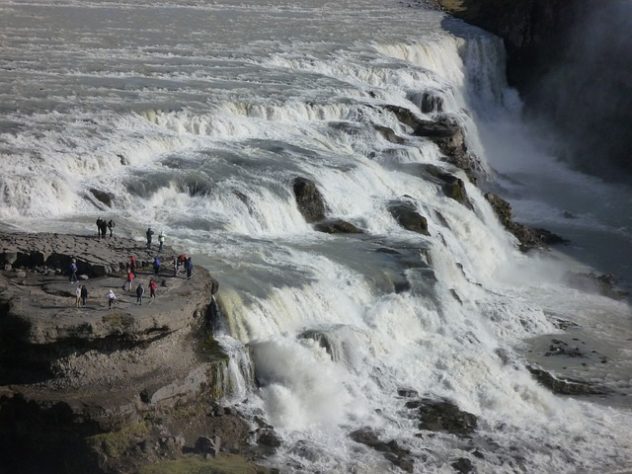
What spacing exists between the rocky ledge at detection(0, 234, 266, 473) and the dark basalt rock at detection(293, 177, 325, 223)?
30.5 feet

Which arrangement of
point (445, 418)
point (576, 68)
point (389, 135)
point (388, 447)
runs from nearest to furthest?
point (388, 447)
point (445, 418)
point (389, 135)
point (576, 68)

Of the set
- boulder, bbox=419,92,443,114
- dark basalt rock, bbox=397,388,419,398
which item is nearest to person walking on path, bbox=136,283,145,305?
dark basalt rock, bbox=397,388,419,398

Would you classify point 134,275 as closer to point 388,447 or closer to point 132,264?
point 132,264

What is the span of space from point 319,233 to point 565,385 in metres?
9.15

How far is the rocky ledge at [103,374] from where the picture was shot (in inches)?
761

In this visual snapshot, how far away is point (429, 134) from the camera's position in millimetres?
42625

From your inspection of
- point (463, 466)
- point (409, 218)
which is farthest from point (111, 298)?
point (409, 218)

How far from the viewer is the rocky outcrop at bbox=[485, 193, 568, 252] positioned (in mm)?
39250

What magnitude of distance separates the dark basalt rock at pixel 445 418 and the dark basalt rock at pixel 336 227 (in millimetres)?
8632

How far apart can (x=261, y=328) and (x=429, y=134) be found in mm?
21018

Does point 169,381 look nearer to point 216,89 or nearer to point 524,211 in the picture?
point 216,89

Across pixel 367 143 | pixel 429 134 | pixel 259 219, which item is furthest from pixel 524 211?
pixel 259 219

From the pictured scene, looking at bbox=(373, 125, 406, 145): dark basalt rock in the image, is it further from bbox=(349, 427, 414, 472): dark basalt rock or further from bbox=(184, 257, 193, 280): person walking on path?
bbox=(349, 427, 414, 472): dark basalt rock

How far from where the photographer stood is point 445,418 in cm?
2352
